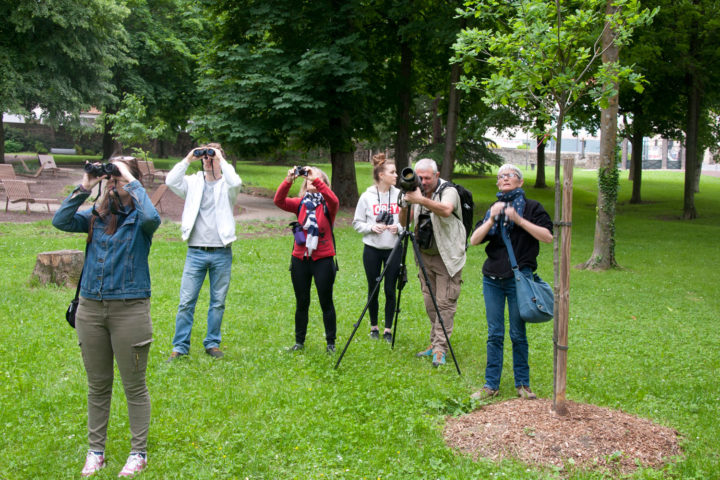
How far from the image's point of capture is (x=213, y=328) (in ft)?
21.6

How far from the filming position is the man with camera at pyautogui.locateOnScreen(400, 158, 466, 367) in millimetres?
6234

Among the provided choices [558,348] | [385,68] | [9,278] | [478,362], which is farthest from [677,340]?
[385,68]

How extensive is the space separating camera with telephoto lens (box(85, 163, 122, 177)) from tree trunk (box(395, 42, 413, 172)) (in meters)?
18.9

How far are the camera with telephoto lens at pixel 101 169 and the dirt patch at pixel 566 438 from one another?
9.93 feet

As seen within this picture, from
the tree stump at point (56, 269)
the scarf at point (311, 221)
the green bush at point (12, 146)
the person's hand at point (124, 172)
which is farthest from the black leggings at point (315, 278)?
the green bush at point (12, 146)

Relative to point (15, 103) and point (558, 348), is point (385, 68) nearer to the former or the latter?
point (15, 103)

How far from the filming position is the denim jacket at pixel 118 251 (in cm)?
414

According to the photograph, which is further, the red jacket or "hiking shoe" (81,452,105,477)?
the red jacket

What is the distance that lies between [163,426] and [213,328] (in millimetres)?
1835

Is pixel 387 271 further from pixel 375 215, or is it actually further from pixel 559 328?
pixel 559 328

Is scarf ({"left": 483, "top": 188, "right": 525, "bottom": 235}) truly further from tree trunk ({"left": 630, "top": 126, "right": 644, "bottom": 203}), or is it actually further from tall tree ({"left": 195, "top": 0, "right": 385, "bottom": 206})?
tree trunk ({"left": 630, "top": 126, "right": 644, "bottom": 203})

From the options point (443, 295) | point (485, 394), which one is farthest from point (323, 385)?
point (443, 295)

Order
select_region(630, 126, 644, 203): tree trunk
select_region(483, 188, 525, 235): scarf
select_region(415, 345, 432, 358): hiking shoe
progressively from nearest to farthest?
select_region(483, 188, 525, 235): scarf, select_region(415, 345, 432, 358): hiking shoe, select_region(630, 126, 644, 203): tree trunk

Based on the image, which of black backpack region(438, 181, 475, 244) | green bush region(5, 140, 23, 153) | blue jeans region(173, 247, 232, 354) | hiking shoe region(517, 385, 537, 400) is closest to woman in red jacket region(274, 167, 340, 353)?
blue jeans region(173, 247, 232, 354)
